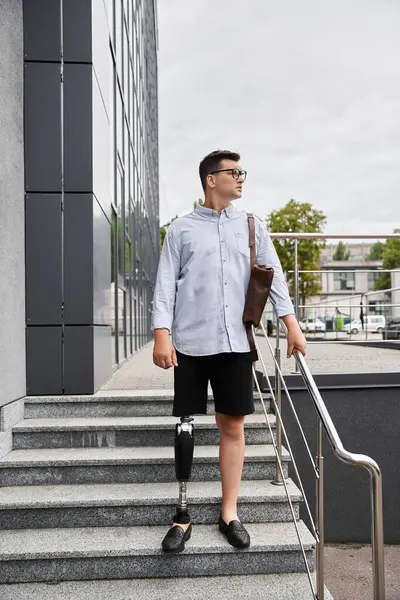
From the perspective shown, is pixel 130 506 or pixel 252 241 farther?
pixel 130 506

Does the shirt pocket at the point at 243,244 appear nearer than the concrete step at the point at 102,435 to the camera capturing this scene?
Yes

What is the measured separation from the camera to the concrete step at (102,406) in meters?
4.23

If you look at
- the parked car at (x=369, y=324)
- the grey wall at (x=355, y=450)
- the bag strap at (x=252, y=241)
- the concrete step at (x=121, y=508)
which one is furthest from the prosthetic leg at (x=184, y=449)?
the parked car at (x=369, y=324)

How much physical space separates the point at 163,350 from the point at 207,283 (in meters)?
0.45

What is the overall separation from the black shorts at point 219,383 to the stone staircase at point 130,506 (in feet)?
2.37

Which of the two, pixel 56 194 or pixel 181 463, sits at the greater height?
pixel 56 194

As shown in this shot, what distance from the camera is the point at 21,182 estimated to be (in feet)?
14.4

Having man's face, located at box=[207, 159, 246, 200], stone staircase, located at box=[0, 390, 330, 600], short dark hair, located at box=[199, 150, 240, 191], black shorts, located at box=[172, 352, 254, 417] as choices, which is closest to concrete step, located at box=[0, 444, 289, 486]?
stone staircase, located at box=[0, 390, 330, 600]

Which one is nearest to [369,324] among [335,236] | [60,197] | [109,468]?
[335,236]

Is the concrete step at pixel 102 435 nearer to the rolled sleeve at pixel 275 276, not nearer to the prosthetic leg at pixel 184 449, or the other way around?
the prosthetic leg at pixel 184 449

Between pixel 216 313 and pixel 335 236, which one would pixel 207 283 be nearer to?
pixel 216 313

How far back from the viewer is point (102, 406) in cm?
425

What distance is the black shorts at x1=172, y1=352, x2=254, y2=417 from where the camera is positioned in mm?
2920

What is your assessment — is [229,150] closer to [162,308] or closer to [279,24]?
[162,308]
